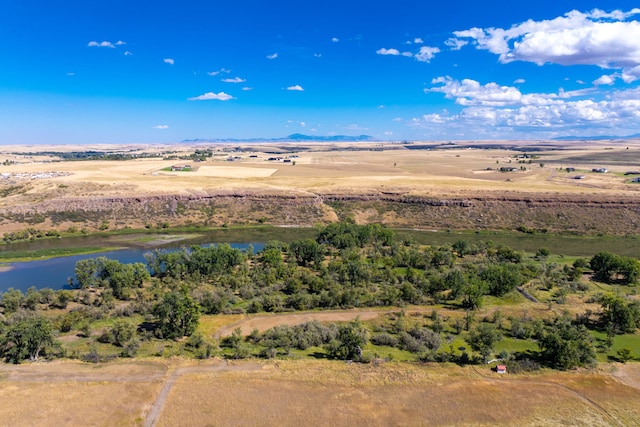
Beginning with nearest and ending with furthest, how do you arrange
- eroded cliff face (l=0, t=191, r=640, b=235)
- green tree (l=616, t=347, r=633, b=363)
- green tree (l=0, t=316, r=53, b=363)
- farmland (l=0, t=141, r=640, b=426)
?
farmland (l=0, t=141, r=640, b=426) < green tree (l=0, t=316, r=53, b=363) < green tree (l=616, t=347, r=633, b=363) < eroded cliff face (l=0, t=191, r=640, b=235)

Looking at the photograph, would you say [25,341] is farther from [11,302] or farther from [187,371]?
[187,371]

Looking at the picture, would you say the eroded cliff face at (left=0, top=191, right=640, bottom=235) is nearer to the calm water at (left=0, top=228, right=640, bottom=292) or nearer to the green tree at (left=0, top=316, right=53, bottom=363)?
the calm water at (left=0, top=228, right=640, bottom=292)

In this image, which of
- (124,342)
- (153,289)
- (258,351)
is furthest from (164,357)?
(153,289)

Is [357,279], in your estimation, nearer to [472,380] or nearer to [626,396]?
[472,380]

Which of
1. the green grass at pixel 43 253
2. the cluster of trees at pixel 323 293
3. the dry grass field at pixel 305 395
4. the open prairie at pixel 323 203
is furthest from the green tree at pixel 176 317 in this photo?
the open prairie at pixel 323 203

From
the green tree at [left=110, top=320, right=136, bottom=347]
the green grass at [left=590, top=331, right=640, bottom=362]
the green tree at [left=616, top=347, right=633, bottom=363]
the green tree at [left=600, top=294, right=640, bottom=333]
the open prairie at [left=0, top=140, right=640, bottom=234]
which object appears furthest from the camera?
the open prairie at [left=0, top=140, right=640, bottom=234]

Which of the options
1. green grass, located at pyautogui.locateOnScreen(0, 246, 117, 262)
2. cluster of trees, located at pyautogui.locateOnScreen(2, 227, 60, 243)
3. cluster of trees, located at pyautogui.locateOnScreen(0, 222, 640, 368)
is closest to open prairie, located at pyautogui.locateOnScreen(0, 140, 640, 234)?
cluster of trees, located at pyautogui.locateOnScreen(2, 227, 60, 243)
